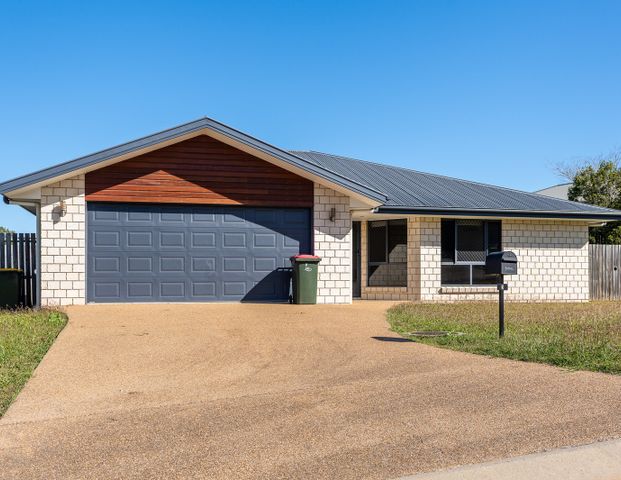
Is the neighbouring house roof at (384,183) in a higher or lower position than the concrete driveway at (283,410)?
higher

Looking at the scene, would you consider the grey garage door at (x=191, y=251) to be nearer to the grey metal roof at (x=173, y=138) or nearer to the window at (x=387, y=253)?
the grey metal roof at (x=173, y=138)

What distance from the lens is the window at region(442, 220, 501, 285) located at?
17500 millimetres

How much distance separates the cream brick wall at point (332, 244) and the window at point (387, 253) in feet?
8.72

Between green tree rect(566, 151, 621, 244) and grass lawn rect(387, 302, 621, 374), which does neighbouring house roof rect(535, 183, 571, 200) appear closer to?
green tree rect(566, 151, 621, 244)

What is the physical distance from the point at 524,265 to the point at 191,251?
9977 mm

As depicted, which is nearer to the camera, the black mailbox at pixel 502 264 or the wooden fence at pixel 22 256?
the black mailbox at pixel 502 264

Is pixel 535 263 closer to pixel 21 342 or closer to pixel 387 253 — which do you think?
pixel 387 253

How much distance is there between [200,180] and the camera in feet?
46.8

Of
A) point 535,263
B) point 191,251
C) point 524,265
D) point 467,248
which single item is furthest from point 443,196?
point 191,251

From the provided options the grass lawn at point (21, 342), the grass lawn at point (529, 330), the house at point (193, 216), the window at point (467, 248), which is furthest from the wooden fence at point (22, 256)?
the window at point (467, 248)

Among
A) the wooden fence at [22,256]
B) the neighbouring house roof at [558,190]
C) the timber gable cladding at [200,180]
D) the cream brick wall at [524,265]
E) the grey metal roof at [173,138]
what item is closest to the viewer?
the grey metal roof at [173,138]

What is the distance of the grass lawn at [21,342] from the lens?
6.62 metres

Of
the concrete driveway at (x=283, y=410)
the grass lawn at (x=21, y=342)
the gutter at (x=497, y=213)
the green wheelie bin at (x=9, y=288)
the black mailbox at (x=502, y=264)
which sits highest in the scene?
the gutter at (x=497, y=213)

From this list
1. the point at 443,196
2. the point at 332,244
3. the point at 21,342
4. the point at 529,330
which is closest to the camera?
the point at 21,342
